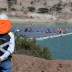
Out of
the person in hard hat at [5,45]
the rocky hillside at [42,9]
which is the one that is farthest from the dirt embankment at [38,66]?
the rocky hillside at [42,9]

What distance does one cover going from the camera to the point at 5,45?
4.29 meters

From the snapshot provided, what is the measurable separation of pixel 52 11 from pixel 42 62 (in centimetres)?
11673

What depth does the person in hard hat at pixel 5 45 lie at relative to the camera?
4.19m

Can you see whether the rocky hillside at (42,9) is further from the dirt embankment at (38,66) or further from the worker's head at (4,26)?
the worker's head at (4,26)

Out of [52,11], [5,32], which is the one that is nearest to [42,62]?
[5,32]

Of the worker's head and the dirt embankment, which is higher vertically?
the worker's head

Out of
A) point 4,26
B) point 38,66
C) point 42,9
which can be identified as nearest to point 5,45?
point 4,26

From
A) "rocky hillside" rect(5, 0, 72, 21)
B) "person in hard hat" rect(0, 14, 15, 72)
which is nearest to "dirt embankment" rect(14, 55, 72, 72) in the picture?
"person in hard hat" rect(0, 14, 15, 72)

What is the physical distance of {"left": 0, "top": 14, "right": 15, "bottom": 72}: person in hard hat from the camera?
4.19m

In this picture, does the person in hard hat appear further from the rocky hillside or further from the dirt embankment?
the rocky hillside

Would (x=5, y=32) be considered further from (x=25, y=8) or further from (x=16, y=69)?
(x=25, y=8)

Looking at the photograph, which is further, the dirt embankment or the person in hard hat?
the dirt embankment

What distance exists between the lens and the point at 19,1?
127 m

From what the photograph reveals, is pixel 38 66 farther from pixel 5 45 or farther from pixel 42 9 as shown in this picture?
pixel 42 9
